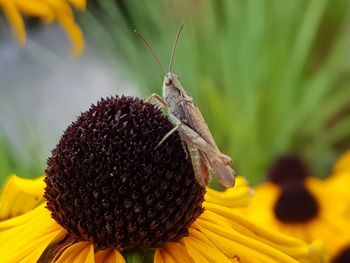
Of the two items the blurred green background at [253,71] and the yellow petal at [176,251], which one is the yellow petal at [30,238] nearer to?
Result: the yellow petal at [176,251]

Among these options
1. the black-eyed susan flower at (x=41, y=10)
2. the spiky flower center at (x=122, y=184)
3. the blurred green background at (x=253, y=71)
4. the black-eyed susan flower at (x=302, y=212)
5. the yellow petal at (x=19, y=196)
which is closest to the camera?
the spiky flower center at (x=122, y=184)

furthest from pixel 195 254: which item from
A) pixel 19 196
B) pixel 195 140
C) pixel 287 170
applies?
pixel 287 170

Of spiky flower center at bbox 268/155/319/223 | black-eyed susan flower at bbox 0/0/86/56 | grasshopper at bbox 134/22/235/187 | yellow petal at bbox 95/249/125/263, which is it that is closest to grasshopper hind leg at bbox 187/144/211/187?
grasshopper at bbox 134/22/235/187

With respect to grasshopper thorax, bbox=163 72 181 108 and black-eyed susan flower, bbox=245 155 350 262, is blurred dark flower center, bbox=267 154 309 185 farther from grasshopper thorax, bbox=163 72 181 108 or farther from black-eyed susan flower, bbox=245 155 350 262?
grasshopper thorax, bbox=163 72 181 108

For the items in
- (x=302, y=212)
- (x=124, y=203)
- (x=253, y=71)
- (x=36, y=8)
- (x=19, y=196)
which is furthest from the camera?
(x=253, y=71)

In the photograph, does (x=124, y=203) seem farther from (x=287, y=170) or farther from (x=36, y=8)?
(x=287, y=170)

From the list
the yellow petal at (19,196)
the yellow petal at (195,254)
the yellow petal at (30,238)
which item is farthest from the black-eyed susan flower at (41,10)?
the yellow petal at (195,254)
